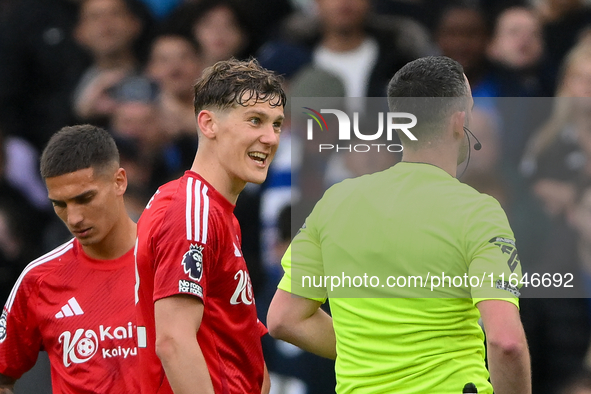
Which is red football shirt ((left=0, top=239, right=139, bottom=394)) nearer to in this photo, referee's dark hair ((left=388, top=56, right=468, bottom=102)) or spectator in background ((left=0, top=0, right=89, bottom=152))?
referee's dark hair ((left=388, top=56, right=468, bottom=102))

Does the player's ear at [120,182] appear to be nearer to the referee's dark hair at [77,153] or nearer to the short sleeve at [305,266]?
the referee's dark hair at [77,153]

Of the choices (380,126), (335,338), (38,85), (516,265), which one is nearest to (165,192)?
(335,338)

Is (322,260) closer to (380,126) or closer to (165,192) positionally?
(165,192)

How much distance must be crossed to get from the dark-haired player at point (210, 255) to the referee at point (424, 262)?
276mm

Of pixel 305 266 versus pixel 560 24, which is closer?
pixel 305 266

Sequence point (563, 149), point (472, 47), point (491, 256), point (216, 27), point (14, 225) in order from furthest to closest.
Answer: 1. point (216, 27)
2. point (14, 225)
3. point (472, 47)
4. point (563, 149)
5. point (491, 256)

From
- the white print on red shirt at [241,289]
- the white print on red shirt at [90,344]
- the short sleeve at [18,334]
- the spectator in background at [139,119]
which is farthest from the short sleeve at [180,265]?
the spectator in background at [139,119]

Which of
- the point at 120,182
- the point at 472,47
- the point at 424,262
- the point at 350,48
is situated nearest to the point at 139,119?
the point at 350,48

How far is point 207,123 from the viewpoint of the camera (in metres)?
3.02

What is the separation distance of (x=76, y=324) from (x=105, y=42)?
10.7ft

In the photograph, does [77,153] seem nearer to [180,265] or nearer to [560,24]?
[180,265]

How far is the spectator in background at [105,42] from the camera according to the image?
6086mm

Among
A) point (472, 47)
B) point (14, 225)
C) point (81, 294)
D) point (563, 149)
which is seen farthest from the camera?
point (14, 225)

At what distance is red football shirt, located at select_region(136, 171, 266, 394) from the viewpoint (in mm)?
2697
